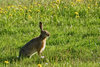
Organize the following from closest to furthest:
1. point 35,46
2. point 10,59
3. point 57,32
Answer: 1. point 10,59
2. point 35,46
3. point 57,32

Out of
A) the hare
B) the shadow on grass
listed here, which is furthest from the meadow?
the hare

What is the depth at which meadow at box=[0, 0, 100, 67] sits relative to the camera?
19.1 feet

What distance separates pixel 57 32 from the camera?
7688 mm

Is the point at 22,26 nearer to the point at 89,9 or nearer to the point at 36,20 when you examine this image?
the point at 36,20

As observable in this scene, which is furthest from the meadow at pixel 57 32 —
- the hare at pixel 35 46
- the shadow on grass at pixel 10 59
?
the hare at pixel 35 46

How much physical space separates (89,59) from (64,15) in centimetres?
353

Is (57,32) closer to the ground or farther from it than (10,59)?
farther from it

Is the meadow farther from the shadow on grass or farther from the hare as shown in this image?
the hare

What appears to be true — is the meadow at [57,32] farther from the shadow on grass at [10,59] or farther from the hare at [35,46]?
the hare at [35,46]

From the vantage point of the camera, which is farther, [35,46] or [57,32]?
[57,32]

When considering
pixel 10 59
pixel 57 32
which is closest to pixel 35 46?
pixel 10 59

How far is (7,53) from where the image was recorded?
631cm

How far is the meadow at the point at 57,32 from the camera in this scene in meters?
5.81

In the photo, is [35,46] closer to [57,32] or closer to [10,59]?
[10,59]
